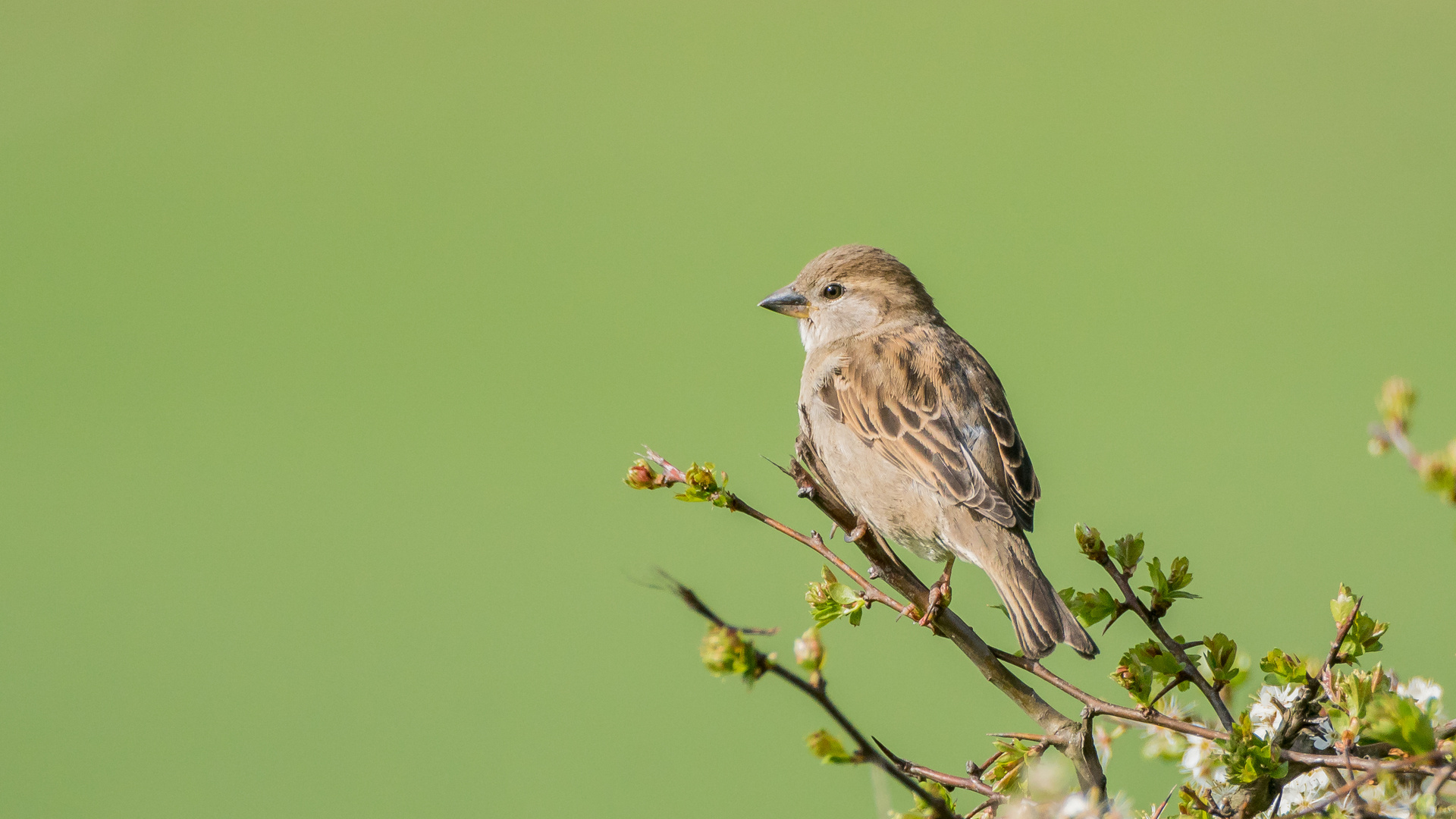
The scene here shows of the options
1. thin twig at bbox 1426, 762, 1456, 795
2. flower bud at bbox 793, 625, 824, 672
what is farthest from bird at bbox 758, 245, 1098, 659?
flower bud at bbox 793, 625, 824, 672

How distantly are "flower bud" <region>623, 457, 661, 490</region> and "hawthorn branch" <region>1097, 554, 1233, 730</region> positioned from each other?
0.62m

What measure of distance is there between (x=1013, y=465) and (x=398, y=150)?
16.6 meters

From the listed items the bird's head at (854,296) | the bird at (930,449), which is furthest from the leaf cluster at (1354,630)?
the bird's head at (854,296)

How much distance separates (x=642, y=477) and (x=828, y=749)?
0.58 m

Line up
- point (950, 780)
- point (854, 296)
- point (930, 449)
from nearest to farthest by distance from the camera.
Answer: point (950, 780) → point (930, 449) → point (854, 296)

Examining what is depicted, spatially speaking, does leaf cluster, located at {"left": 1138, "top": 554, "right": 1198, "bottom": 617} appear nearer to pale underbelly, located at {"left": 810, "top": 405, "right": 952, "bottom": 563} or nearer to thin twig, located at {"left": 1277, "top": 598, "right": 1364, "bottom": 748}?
thin twig, located at {"left": 1277, "top": 598, "right": 1364, "bottom": 748}

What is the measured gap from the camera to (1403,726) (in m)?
1.24

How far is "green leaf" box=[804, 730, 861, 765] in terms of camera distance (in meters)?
1.29

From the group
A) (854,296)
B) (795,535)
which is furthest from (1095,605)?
(854,296)

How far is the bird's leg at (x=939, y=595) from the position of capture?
6.04 ft

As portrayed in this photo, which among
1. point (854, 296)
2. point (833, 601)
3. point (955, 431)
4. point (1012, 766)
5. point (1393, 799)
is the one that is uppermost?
point (854, 296)

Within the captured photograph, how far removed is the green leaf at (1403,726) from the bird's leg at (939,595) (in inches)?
24.4

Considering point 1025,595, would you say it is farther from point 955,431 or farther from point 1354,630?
point 1354,630

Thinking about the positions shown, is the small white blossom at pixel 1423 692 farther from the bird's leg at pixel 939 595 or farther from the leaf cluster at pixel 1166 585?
the bird's leg at pixel 939 595
